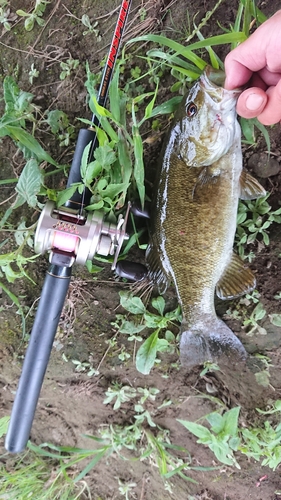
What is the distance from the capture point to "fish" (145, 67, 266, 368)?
68.9 inches

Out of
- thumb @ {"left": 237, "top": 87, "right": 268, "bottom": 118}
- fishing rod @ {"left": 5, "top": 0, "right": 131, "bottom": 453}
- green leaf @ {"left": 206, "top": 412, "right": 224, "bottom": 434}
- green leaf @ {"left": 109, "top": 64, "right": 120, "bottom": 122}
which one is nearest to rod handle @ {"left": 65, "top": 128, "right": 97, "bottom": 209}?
fishing rod @ {"left": 5, "top": 0, "right": 131, "bottom": 453}

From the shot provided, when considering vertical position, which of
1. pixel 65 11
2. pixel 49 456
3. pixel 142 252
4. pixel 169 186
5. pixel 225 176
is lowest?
pixel 49 456

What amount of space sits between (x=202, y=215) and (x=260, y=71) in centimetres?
68

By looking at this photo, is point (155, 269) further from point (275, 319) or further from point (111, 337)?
point (275, 319)

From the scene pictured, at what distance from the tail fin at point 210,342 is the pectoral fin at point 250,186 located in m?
0.68

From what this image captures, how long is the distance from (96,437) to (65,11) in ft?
8.77

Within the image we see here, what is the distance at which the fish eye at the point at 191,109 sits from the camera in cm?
176

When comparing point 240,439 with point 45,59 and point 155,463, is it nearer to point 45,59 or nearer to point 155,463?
point 155,463

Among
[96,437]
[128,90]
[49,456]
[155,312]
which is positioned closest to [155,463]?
[96,437]

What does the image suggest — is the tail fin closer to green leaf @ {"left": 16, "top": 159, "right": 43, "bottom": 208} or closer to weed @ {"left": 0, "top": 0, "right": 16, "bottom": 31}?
green leaf @ {"left": 16, "top": 159, "right": 43, "bottom": 208}

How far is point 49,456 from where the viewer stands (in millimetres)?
2676

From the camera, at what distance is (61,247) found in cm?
168

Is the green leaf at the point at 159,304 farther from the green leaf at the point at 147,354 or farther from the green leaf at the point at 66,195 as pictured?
the green leaf at the point at 66,195

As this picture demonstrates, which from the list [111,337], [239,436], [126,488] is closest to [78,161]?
[111,337]
